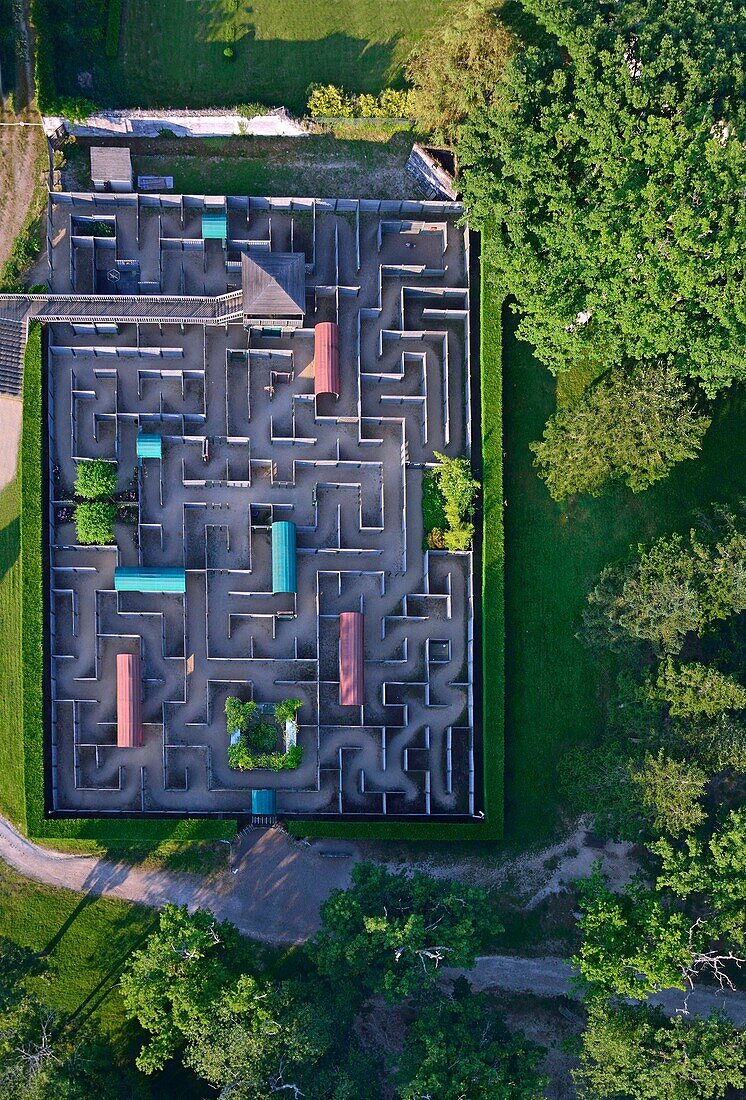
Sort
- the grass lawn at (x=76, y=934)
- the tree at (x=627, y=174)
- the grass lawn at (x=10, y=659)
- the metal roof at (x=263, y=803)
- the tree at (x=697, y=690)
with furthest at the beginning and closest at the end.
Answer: the grass lawn at (x=10, y=659), the grass lawn at (x=76, y=934), the metal roof at (x=263, y=803), the tree at (x=697, y=690), the tree at (x=627, y=174)

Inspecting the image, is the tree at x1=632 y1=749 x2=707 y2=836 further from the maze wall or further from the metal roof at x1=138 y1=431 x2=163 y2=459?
the metal roof at x1=138 y1=431 x2=163 y2=459

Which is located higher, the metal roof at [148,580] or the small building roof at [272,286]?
the small building roof at [272,286]

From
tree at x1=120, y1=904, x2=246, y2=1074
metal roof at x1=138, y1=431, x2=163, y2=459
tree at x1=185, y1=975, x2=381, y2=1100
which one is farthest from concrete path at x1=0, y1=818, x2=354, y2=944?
metal roof at x1=138, y1=431, x2=163, y2=459

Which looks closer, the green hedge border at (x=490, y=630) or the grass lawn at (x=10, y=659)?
the green hedge border at (x=490, y=630)

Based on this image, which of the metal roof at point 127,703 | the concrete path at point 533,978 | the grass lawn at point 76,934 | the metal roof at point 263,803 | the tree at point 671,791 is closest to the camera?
the tree at point 671,791

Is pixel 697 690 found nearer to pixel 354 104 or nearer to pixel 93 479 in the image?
pixel 93 479

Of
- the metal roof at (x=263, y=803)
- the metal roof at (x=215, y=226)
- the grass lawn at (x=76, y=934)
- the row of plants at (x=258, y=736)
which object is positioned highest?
the metal roof at (x=215, y=226)

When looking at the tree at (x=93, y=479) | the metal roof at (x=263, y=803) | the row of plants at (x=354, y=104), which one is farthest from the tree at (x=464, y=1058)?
the row of plants at (x=354, y=104)

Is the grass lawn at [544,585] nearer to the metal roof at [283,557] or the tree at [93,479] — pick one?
the metal roof at [283,557]

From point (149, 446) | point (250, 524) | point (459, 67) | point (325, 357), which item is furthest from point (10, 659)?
point (459, 67)
